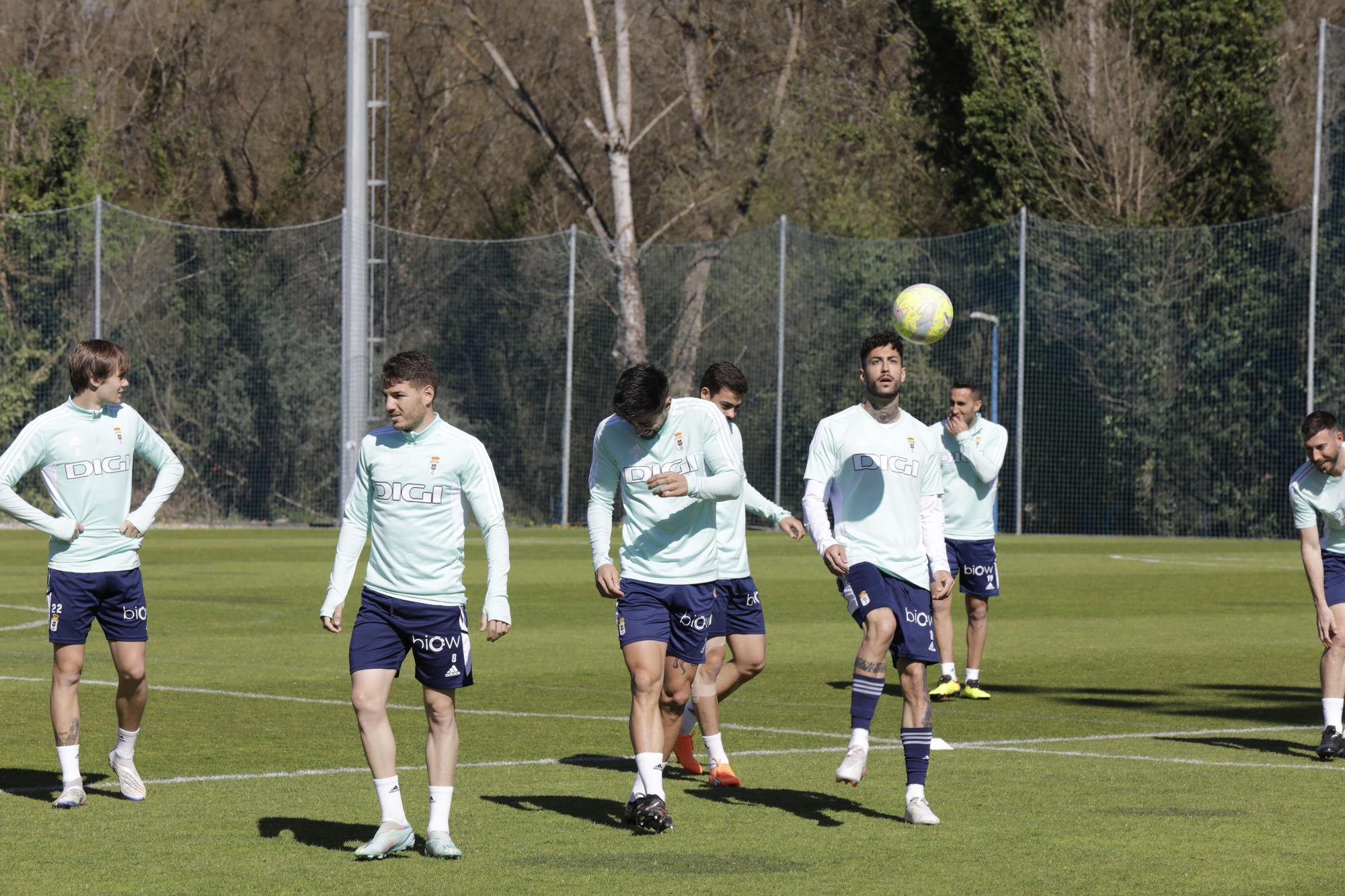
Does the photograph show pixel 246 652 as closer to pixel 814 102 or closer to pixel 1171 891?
pixel 1171 891

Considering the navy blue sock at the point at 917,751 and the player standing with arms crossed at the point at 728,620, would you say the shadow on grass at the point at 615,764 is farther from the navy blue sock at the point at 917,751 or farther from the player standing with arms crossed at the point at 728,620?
the navy blue sock at the point at 917,751

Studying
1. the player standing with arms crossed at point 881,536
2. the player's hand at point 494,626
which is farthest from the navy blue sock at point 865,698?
the player's hand at point 494,626

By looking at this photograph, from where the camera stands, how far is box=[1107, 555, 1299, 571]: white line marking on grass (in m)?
26.8

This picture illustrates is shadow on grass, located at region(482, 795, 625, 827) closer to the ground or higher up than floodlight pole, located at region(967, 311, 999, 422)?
closer to the ground

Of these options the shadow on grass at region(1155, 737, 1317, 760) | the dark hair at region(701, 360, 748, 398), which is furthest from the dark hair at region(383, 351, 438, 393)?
the shadow on grass at region(1155, 737, 1317, 760)

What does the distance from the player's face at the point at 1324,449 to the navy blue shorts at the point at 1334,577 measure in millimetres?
499

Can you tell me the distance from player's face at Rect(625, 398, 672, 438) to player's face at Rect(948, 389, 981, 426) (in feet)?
18.1

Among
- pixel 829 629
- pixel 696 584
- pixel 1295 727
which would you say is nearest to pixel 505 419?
pixel 829 629

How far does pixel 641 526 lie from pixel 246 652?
8.11 meters

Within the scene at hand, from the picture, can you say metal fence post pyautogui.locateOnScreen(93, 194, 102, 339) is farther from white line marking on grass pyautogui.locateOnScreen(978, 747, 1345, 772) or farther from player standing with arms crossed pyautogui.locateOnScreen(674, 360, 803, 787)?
white line marking on grass pyautogui.locateOnScreen(978, 747, 1345, 772)

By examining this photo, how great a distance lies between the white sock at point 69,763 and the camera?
8266 millimetres

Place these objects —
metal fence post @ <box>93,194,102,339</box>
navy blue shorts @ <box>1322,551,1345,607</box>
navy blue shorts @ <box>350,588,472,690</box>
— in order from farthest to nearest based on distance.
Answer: metal fence post @ <box>93,194,102,339</box>, navy blue shorts @ <box>1322,551,1345,607</box>, navy blue shorts @ <box>350,588,472,690</box>

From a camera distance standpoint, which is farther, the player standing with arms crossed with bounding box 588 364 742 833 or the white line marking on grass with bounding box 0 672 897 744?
the white line marking on grass with bounding box 0 672 897 744

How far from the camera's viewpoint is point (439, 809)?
23.5ft
